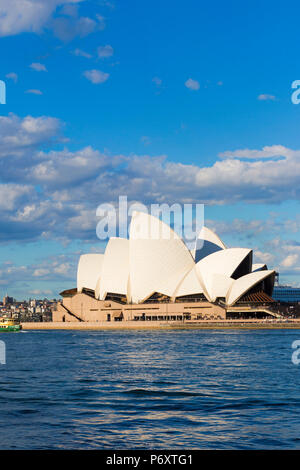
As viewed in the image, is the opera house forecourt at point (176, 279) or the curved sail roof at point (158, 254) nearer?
the opera house forecourt at point (176, 279)

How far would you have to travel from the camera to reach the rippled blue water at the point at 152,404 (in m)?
13.9

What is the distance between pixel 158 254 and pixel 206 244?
10000 mm

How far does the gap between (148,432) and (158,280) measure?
3108 inches

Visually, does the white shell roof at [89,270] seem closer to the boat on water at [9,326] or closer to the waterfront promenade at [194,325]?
the waterfront promenade at [194,325]

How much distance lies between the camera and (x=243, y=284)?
3445 inches

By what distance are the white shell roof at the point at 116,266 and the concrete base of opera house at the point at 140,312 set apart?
10.1 ft

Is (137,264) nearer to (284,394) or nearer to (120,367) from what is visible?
(120,367)

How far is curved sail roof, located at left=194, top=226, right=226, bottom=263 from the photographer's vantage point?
96.8 meters

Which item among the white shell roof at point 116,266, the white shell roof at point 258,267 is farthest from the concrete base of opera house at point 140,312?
the white shell roof at point 258,267

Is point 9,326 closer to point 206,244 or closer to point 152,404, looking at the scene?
point 206,244

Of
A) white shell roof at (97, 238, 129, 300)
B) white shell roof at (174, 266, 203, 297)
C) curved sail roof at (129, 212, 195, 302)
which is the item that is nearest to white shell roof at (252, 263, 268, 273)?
white shell roof at (174, 266, 203, 297)

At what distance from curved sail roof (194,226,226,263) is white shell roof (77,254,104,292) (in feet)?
69.6

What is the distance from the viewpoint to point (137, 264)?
305ft

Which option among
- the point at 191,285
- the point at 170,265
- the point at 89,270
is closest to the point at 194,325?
the point at 191,285
